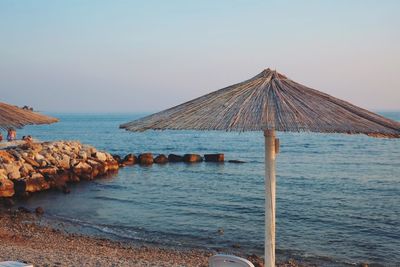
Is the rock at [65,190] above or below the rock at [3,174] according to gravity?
below

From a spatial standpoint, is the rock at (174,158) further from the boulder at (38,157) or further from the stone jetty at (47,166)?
the boulder at (38,157)

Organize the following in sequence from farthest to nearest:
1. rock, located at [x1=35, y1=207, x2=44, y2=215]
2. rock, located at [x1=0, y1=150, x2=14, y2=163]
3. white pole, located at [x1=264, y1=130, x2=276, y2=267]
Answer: rock, located at [x1=0, y1=150, x2=14, y2=163] → rock, located at [x1=35, y1=207, x2=44, y2=215] → white pole, located at [x1=264, y1=130, x2=276, y2=267]

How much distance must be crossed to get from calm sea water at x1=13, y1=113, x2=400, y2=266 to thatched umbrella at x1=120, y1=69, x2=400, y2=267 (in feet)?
22.5

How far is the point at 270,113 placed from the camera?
192 inches

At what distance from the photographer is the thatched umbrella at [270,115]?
15.7 ft

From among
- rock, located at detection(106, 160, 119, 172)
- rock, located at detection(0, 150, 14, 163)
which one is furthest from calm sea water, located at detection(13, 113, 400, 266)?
rock, located at detection(0, 150, 14, 163)

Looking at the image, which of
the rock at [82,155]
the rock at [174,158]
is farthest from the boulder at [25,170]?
the rock at [174,158]

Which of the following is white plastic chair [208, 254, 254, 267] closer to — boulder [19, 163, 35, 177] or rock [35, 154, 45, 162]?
boulder [19, 163, 35, 177]

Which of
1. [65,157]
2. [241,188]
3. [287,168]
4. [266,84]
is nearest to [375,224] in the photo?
[241,188]

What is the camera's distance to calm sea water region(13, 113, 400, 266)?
41.4 ft

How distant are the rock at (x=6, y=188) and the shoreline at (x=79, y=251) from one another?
4.10m

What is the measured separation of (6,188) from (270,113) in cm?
1648

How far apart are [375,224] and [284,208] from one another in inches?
136

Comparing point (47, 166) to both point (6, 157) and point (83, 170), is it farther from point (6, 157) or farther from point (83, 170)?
point (83, 170)
